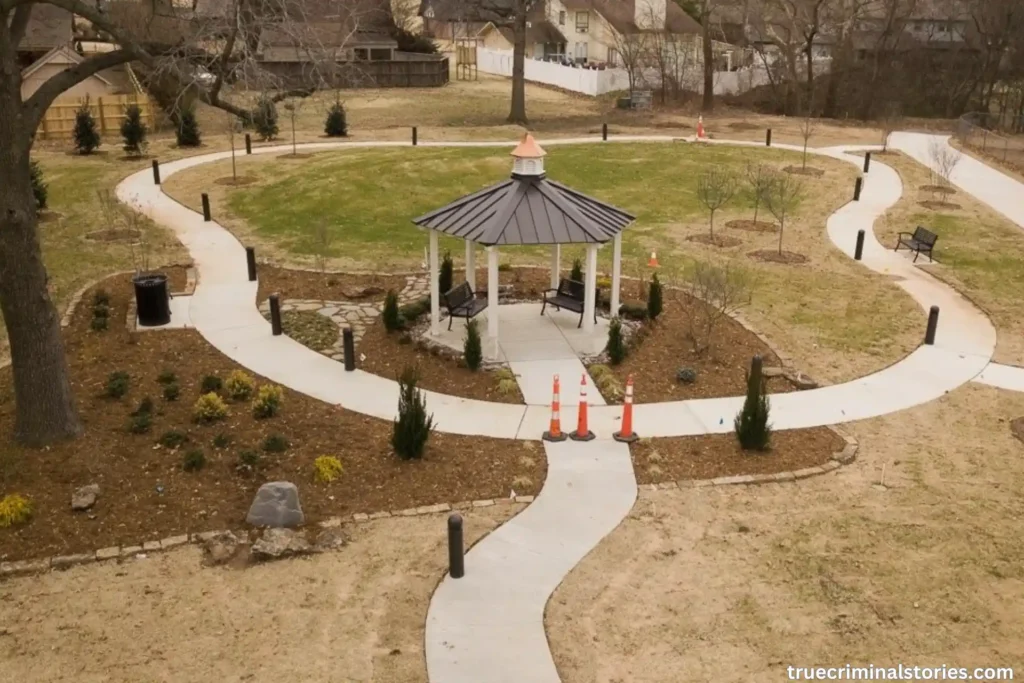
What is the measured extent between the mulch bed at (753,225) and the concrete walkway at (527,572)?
12844 mm

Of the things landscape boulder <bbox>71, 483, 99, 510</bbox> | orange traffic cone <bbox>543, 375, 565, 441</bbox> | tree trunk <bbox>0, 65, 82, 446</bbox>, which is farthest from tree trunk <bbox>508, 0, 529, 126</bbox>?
landscape boulder <bbox>71, 483, 99, 510</bbox>

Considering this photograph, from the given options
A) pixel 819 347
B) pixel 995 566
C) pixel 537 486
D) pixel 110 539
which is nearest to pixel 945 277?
pixel 819 347

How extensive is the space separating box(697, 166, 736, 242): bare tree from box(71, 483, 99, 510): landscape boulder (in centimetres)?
1558

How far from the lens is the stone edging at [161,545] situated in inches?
358

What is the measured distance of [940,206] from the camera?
2597 cm

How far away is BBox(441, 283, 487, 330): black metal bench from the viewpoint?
14.9 metres

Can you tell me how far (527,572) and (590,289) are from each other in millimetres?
6663

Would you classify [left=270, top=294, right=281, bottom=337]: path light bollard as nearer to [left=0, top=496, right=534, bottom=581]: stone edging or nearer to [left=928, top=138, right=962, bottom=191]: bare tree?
[left=0, top=496, right=534, bottom=581]: stone edging

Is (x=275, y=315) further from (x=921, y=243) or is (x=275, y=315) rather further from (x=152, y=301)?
(x=921, y=243)

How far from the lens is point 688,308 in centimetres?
1688

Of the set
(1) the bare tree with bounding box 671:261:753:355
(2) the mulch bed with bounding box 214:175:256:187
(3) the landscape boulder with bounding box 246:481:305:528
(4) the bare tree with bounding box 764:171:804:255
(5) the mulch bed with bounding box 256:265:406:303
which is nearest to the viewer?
(3) the landscape boulder with bounding box 246:481:305:528

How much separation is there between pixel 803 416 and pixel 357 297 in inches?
345

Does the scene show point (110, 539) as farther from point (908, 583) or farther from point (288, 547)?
point (908, 583)

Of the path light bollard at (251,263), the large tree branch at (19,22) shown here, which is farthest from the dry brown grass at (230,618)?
the path light bollard at (251,263)
